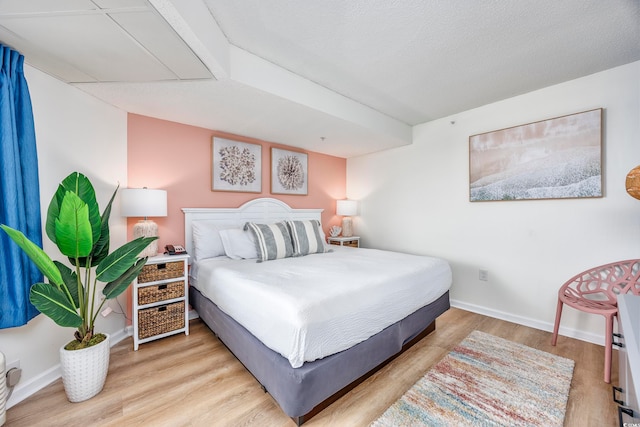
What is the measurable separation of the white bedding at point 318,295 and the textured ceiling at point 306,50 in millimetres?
1521

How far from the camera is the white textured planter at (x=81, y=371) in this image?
157 centimetres

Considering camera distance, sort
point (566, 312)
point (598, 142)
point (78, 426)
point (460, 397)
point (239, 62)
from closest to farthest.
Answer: point (78, 426), point (460, 397), point (239, 62), point (598, 142), point (566, 312)

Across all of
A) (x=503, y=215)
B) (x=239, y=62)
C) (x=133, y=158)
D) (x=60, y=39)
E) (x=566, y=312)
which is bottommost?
(x=566, y=312)

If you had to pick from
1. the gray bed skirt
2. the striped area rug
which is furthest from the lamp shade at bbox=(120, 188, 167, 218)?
the striped area rug

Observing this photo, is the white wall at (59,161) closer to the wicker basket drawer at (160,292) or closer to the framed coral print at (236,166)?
the wicker basket drawer at (160,292)

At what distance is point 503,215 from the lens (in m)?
2.87

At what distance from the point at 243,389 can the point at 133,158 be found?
239 centimetres

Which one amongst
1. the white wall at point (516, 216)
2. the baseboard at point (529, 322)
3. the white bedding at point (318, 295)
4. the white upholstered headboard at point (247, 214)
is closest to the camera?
the white bedding at point (318, 295)

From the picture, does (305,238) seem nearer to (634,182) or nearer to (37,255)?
(37,255)

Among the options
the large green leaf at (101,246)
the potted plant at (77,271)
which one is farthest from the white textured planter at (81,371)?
the large green leaf at (101,246)

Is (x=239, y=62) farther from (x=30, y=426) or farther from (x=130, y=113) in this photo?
(x=30, y=426)

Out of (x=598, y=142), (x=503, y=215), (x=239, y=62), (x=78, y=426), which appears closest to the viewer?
(x=78, y=426)

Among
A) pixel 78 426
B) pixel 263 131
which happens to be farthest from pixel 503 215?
pixel 78 426

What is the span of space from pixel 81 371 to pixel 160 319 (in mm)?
785
